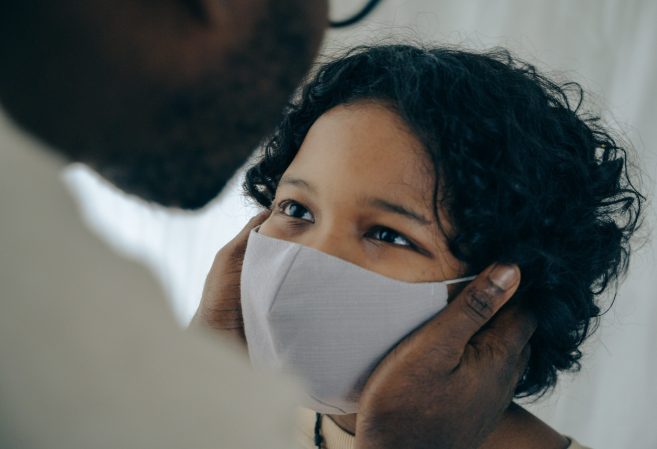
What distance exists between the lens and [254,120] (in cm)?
48

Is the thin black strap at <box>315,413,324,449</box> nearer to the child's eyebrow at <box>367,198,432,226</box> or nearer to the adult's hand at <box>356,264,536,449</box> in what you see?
the adult's hand at <box>356,264,536,449</box>

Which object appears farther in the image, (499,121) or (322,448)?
(322,448)

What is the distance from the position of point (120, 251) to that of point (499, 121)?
2.58 ft

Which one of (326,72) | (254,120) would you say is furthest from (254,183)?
(254,120)

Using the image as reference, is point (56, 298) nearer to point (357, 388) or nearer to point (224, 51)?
point (224, 51)

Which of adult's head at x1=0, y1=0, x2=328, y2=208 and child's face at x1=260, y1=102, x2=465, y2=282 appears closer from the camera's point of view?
adult's head at x1=0, y1=0, x2=328, y2=208

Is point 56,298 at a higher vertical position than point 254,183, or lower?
higher

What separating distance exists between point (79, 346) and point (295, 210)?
2.35 feet

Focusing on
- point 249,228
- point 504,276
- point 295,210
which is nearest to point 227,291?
point 249,228

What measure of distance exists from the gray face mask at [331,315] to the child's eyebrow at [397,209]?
9cm

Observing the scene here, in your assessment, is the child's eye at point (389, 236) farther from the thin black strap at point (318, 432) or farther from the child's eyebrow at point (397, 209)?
the thin black strap at point (318, 432)

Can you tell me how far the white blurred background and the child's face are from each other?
1.81 ft

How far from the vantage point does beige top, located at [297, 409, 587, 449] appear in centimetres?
115

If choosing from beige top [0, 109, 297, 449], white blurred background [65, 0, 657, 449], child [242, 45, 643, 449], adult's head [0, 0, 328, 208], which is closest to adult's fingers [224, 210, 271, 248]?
child [242, 45, 643, 449]
